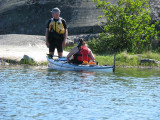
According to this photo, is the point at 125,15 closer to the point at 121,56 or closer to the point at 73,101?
the point at 121,56

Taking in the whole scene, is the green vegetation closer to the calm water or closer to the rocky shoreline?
the rocky shoreline

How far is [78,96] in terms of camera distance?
11.0m

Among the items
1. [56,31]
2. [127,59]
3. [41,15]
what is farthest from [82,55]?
[41,15]

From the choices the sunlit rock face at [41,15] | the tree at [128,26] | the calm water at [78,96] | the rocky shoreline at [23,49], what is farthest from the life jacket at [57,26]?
the sunlit rock face at [41,15]

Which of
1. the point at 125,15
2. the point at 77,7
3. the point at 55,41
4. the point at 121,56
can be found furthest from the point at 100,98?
the point at 77,7

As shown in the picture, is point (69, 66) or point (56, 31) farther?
point (56, 31)

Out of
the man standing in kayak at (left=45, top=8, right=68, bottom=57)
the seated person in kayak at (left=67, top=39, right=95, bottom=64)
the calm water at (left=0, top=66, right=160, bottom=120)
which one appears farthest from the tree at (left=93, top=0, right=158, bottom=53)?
the calm water at (left=0, top=66, right=160, bottom=120)

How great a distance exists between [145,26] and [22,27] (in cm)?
1209

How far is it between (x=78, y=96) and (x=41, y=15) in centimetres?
2252

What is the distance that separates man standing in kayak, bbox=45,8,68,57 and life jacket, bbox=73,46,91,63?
1178 mm

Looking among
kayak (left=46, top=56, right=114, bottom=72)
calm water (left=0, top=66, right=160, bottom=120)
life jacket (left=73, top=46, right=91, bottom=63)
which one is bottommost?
calm water (left=0, top=66, right=160, bottom=120)

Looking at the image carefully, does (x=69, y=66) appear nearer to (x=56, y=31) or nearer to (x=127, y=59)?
(x=56, y=31)

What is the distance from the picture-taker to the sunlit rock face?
30.9 metres

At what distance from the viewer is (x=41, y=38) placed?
2612 centimetres
